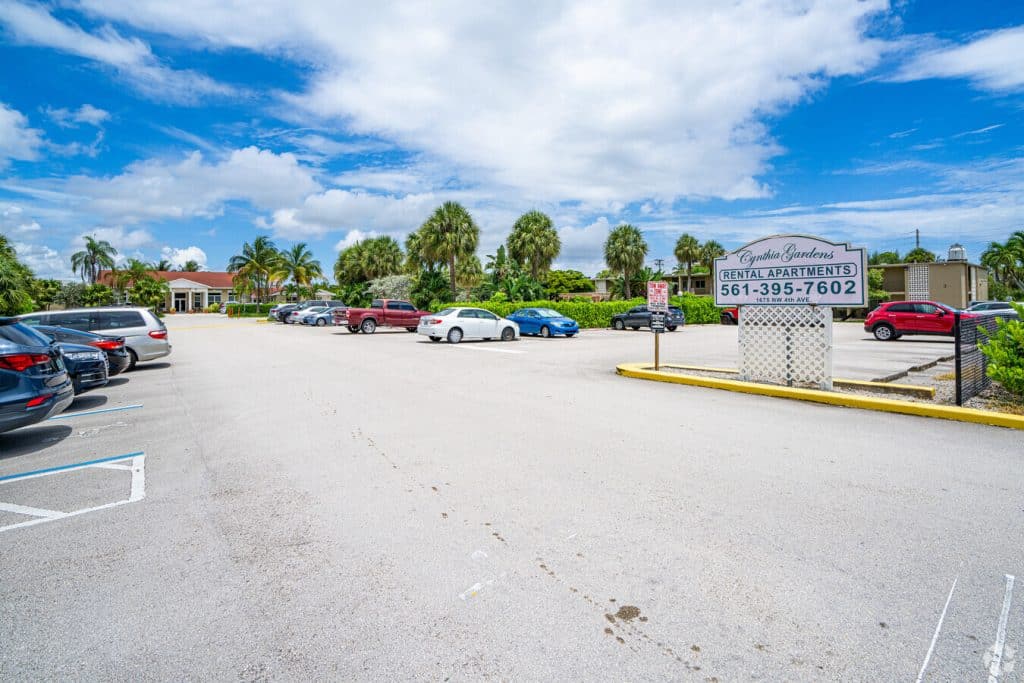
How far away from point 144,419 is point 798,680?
8786 mm

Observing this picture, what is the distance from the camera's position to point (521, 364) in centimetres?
1464

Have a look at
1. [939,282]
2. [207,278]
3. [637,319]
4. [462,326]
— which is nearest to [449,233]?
[637,319]

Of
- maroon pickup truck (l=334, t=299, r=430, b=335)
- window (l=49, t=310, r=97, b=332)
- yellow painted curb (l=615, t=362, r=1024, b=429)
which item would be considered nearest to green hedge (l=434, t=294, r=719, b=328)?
maroon pickup truck (l=334, t=299, r=430, b=335)


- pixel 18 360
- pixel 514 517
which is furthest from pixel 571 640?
pixel 18 360

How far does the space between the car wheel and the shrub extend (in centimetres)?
1591

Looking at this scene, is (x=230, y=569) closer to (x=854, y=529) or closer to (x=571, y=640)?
(x=571, y=640)

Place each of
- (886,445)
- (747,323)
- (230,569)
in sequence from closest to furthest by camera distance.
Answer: (230,569), (886,445), (747,323)

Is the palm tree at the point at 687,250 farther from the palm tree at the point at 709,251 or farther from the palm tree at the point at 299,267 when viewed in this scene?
the palm tree at the point at 299,267

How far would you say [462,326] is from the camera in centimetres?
2267

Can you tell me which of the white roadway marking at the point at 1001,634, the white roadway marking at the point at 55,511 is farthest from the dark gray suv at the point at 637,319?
the white roadway marking at the point at 1001,634

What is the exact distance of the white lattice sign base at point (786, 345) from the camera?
9812mm

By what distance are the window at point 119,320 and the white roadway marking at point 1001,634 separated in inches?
668

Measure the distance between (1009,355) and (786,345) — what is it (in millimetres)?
3054

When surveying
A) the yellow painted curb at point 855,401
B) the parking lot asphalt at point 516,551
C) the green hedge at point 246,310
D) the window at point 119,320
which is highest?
the green hedge at point 246,310
